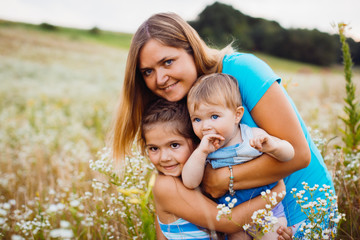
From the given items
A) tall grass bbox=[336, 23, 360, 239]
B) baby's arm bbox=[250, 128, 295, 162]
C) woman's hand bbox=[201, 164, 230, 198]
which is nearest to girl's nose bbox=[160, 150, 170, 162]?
woman's hand bbox=[201, 164, 230, 198]

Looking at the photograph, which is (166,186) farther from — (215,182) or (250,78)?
(250,78)

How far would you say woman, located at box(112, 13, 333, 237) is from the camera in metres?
2.06

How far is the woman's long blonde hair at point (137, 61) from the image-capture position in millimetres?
2564

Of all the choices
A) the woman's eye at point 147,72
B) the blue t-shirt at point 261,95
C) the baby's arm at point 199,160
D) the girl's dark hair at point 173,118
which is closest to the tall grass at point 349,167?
the blue t-shirt at point 261,95

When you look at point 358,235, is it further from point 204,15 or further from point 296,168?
point 204,15

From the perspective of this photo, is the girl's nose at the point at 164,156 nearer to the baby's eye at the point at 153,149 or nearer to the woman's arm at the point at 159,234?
the baby's eye at the point at 153,149

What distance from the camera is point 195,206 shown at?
213 centimetres

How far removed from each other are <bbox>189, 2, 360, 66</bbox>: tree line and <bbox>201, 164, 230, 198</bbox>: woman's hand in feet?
176

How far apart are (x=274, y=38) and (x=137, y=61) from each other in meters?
62.8

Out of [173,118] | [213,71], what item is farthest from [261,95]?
[173,118]

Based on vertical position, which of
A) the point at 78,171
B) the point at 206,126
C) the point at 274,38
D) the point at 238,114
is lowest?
the point at 274,38

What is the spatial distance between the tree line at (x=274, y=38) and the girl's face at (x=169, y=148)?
175ft

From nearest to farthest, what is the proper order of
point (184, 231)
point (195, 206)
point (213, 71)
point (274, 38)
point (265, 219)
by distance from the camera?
point (265, 219) < point (195, 206) < point (184, 231) < point (213, 71) < point (274, 38)

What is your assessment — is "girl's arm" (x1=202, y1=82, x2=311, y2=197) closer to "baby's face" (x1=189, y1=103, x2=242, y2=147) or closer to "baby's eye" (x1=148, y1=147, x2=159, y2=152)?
"baby's face" (x1=189, y1=103, x2=242, y2=147)
